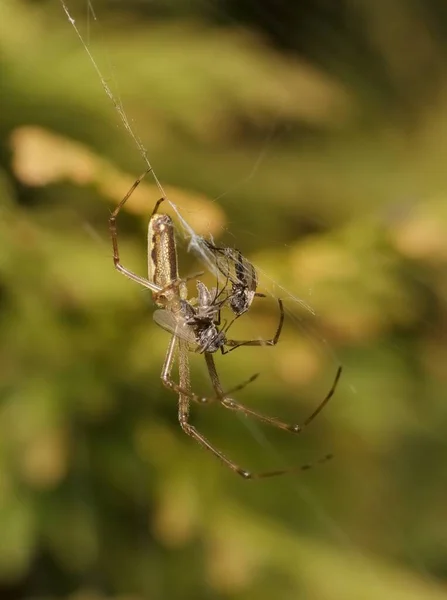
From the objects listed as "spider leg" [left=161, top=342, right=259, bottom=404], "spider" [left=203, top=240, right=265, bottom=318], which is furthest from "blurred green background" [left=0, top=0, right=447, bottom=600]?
"spider leg" [left=161, top=342, right=259, bottom=404]

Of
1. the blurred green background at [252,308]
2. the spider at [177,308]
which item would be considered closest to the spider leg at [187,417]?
the spider at [177,308]

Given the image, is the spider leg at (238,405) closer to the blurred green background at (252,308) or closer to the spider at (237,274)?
the blurred green background at (252,308)

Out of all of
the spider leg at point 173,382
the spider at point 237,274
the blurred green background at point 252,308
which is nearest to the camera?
the spider at point 237,274

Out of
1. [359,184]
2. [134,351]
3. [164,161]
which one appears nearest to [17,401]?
[134,351]

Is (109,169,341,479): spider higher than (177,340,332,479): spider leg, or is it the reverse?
(109,169,341,479): spider

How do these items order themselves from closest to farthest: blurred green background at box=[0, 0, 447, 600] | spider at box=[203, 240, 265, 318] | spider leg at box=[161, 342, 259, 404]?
spider at box=[203, 240, 265, 318], spider leg at box=[161, 342, 259, 404], blurred green background at box=[0, 0, 447, 600]

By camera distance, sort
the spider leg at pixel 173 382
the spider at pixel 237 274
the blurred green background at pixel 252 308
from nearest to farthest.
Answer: the spider at pixel 237 274 < the spider leg at pixel 173 382 < the blurred green background at pixel 252 308

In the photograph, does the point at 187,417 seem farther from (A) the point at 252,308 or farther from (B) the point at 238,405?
(A) the point at 252,308

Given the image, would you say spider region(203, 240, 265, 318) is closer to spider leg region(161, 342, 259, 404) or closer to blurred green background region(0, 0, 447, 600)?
blurred green background region(0, 0, 447, 600)

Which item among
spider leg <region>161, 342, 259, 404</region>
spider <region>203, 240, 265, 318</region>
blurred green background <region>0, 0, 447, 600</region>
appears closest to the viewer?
spider <region>203, 240, 265, 318</region>
